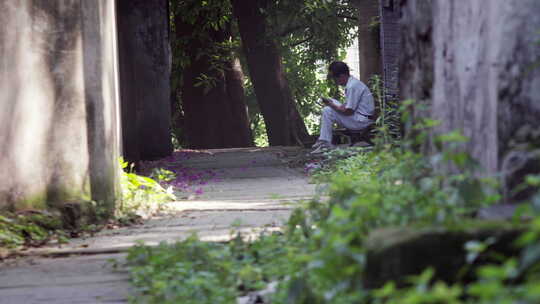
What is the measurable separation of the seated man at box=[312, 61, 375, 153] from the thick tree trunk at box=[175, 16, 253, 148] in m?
6.38

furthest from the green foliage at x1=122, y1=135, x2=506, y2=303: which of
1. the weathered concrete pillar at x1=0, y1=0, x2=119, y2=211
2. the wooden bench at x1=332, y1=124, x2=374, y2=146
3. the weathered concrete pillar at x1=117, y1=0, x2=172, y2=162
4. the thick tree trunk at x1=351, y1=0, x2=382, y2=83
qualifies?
the thick tree trunk at x1=351, y1=0, x2=382, y2=83

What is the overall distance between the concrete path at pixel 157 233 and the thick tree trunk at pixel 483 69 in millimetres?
967

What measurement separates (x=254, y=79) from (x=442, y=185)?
47.6ft

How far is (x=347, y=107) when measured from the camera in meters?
11.7

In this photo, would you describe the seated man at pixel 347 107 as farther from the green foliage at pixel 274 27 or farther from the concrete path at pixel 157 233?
the green foliage at pixel 274 27

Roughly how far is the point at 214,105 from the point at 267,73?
1752 millimetres

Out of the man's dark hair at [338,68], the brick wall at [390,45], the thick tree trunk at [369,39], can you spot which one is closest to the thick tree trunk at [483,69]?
the brick wall at [390,45]

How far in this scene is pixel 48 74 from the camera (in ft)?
19.6

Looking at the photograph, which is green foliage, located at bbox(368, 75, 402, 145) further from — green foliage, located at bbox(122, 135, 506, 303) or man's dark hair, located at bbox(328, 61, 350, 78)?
green foliage, located at bbox(122, 135, 506, 303)

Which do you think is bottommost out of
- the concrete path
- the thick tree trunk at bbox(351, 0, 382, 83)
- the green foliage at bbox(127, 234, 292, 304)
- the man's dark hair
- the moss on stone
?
the concrete path

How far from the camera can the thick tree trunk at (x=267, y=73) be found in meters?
17.1

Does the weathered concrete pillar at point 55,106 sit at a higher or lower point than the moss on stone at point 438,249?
higher

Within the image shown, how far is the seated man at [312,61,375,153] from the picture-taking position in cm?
1162

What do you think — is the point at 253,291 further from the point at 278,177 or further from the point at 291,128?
the point at 291,128
